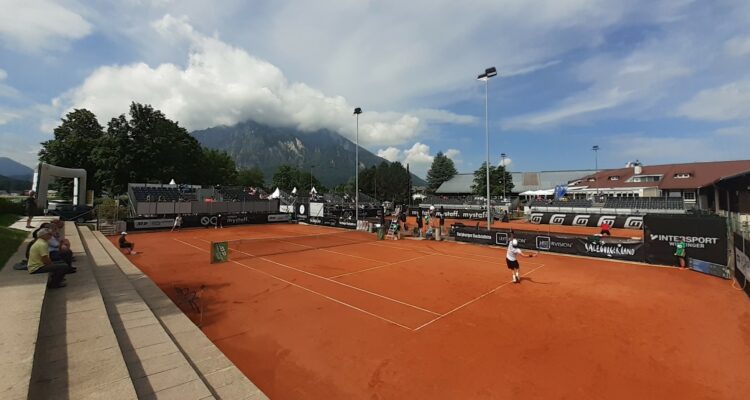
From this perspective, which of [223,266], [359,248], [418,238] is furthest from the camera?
[418,238]

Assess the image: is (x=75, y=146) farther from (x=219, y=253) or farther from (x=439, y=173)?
(x=439, y=173)

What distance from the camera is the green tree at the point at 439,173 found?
110375 mm

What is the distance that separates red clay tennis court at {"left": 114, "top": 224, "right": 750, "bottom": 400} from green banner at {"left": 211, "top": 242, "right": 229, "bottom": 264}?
3.08 feet

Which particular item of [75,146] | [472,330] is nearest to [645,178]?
[472,330]

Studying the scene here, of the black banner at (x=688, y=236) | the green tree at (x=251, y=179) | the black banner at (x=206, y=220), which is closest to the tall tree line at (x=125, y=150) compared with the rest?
the black banner at (x=206, y=220)

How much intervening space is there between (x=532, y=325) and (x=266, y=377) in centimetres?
731

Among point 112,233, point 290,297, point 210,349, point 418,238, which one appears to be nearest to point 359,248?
point 418,238

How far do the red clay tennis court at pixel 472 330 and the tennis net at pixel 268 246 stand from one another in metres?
1.18

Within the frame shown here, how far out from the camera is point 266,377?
7012mm

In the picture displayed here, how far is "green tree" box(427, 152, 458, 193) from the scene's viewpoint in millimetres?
110375

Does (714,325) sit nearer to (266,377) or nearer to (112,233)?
(266,377)

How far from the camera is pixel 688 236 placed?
17.5 meters

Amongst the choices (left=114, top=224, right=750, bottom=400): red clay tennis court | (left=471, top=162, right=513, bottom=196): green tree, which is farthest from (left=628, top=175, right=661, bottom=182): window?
(left=114, top=224, right=750, bottom=400): red clay tennis court

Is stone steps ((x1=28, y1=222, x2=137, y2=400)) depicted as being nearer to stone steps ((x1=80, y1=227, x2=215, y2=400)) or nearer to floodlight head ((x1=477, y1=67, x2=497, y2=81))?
stone steps ((x1=80, y1=227, x2=215, y2=400))
